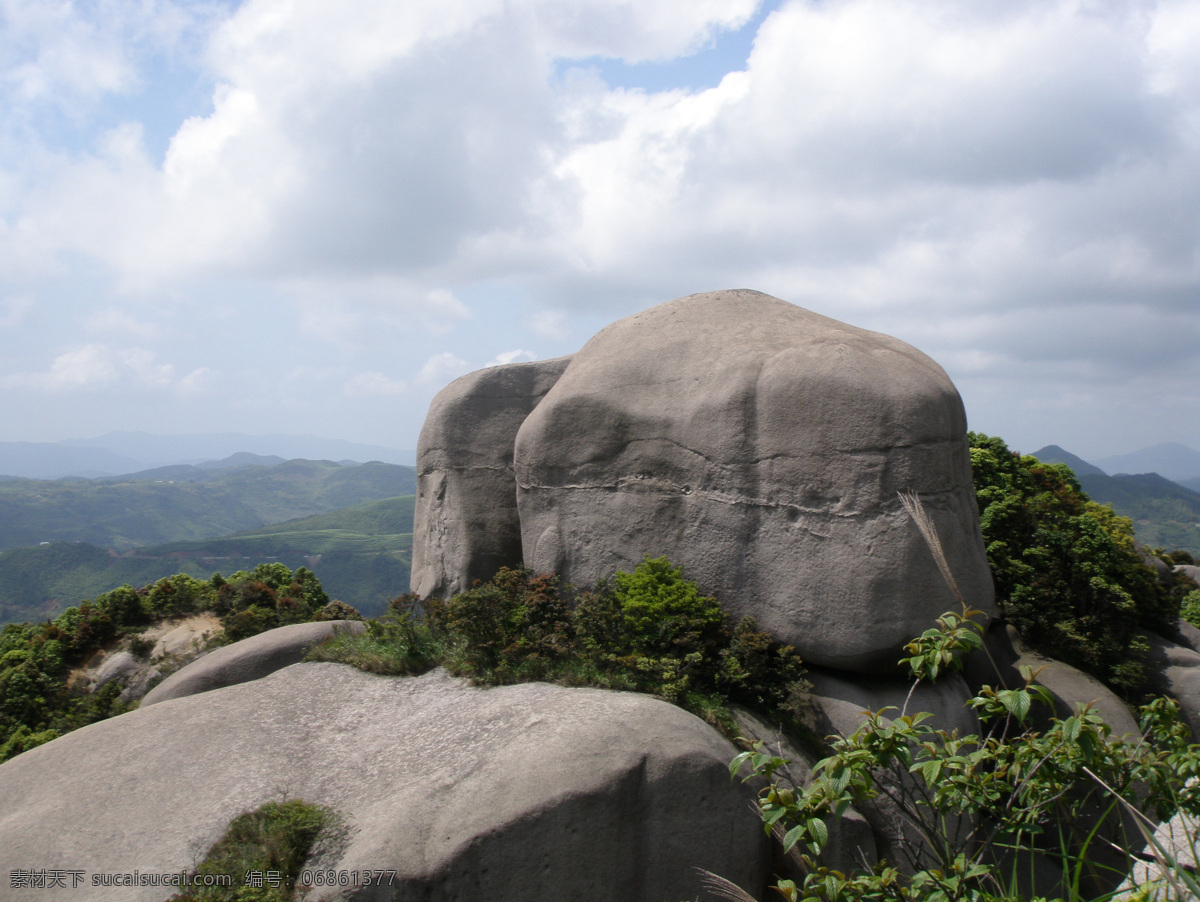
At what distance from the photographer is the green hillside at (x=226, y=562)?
82.4 m

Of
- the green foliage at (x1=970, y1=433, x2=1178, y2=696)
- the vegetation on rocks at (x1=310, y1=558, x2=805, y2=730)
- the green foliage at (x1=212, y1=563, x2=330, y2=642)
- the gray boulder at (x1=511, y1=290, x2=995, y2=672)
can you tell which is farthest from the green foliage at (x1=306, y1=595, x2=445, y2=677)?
the green foliage at (x1=970, y1=433, x2=1178, y2=696)

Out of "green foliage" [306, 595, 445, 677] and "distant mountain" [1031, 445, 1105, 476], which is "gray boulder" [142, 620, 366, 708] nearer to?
"green foliage" [306, 595, 445, 677]

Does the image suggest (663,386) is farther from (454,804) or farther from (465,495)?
(454,804)

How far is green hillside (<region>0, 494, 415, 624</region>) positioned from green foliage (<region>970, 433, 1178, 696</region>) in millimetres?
60724

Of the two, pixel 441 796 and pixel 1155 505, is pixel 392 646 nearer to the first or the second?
pixel 441 796

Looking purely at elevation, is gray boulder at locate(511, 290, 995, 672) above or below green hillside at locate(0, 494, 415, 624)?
above

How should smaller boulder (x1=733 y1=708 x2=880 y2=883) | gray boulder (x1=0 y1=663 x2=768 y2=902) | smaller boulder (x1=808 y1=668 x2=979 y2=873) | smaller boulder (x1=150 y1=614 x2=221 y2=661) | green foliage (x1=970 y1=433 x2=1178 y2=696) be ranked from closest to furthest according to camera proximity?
gray boulder (x1=0 y1=663 x2=768 y2=902)
smaller boulder (x1=733 y1=708 x2=880 y2=883)
smaller boulder (x1=808 y1=668 x2=979 y2=873)
green foliage (x1=970 y1=433 x2=1178 y2=696)
smaller boulder (x1=150 y1=614 x2=221 y2=661)

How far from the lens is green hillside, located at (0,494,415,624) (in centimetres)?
8238

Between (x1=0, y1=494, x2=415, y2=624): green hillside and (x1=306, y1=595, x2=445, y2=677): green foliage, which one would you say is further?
(x1=0, y1=494, x2=415, y2=624): green hillside

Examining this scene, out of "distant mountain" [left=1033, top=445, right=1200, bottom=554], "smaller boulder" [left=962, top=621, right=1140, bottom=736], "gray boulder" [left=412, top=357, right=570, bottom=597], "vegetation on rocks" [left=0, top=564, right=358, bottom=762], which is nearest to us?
"smaller boulder" [left=962, top=621, right=1140, bottom=736]

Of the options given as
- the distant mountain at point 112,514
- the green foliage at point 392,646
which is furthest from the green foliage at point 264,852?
the distant mountain at point 112,514

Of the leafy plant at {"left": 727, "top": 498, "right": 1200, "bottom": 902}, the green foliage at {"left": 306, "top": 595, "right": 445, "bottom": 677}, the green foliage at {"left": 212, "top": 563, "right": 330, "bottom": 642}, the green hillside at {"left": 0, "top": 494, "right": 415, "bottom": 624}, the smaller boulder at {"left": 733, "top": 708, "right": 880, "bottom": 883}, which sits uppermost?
the leafy plant at {"left": 727, "top": 498, "right": 1200, "bottom": 902}

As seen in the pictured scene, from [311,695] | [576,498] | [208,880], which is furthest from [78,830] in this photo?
[576,498]

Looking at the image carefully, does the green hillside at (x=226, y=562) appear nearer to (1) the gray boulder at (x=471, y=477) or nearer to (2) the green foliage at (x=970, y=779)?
(1) the gray boulder at (x=471, y=477)
